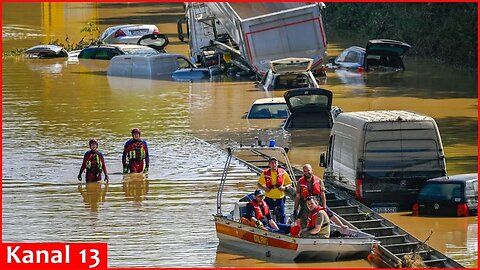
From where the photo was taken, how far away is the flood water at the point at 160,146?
997 inches

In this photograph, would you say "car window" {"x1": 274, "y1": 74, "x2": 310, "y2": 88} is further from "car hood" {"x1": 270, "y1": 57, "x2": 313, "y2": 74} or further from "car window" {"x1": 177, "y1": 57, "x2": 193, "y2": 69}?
"car window" {"x1": 177, "y1": 57, "x2": 193, "y2": 69}

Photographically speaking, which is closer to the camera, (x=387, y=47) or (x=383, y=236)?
(x=383, y=236)

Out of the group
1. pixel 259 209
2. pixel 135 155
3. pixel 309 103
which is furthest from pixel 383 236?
pixel 309 103

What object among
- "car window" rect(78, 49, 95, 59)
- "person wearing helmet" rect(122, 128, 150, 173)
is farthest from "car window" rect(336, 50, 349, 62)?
"person wearing helmet" rect(122, 128, 150, 173)

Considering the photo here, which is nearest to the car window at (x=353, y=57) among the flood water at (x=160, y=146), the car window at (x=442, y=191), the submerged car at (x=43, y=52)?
the flood water at (x=160, y=146)

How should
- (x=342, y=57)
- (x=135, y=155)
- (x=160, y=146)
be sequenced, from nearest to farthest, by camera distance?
(x=135, y=155)
(x=160, y=146)
(x=342, y=57)

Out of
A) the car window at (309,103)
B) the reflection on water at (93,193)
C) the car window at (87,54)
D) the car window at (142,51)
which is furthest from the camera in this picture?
the car window at (87,54)

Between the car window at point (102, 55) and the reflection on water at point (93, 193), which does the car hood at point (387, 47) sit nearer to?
the car window at point (102, 55)

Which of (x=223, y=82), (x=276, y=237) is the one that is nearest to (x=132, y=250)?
(x=276, y=237)

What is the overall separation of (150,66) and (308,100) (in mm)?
19608

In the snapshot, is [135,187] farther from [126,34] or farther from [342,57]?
[126,34]

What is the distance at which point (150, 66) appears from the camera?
191 ft

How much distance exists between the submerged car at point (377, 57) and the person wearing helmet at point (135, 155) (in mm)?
24624

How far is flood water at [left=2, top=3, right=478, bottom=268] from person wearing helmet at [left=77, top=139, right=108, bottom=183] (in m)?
0.30
